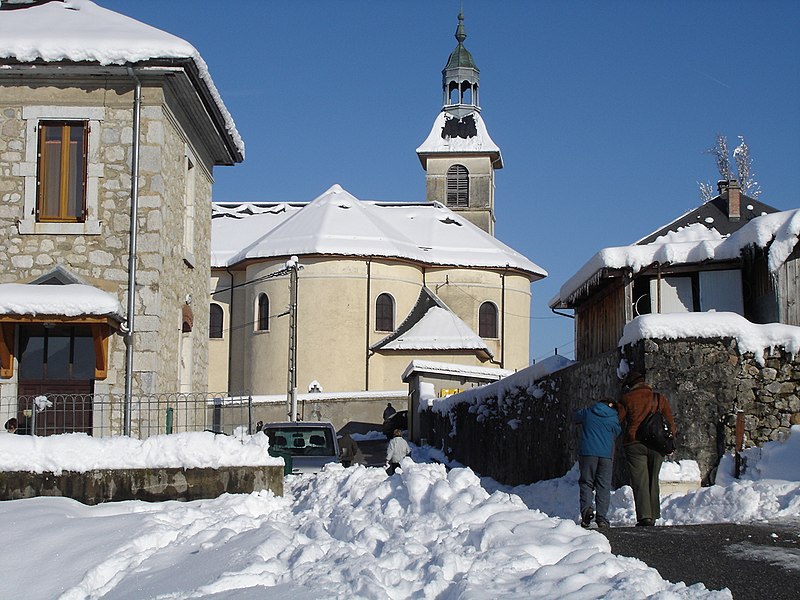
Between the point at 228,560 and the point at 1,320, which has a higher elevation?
the point at 1,320

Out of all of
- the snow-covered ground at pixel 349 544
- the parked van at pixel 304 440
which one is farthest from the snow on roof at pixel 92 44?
the snow-covered ground at pixel 349 544

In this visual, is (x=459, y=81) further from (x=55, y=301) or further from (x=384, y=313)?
(x=55, y=301)

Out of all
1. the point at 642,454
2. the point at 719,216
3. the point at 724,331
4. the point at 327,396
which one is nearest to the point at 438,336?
the point at 327,396

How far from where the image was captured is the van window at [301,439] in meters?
18.4

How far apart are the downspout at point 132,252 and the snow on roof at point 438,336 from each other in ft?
90.5

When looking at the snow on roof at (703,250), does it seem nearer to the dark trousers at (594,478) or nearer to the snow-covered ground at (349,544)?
the snow-covered ground at (349,544)

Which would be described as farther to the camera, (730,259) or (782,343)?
(730,259)

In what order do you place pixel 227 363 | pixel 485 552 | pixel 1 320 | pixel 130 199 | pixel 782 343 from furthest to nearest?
pixel 227 363, pixel 130 199, pixel 1 320, pixel 782 343, pixel 485 552

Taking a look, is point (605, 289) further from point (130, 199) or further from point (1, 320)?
point (1, 320)

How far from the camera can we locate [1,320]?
16.2 m

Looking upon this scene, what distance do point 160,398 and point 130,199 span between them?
3290 millimetres

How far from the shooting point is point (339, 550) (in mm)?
8320

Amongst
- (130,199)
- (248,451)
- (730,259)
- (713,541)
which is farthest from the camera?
(730,259)

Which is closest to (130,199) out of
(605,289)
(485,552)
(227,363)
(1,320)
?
(1,320)
